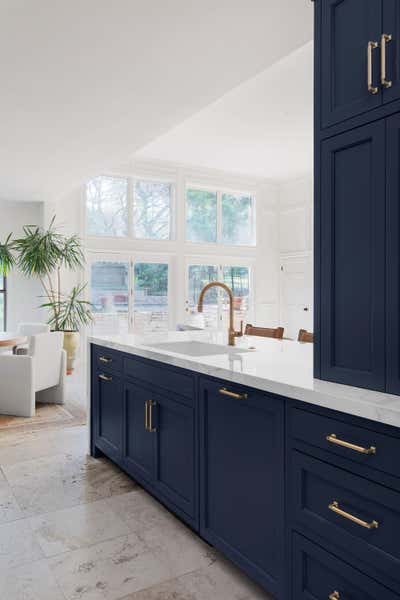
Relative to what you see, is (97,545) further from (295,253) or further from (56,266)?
(295,253)

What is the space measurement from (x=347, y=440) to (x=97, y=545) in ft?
4.68

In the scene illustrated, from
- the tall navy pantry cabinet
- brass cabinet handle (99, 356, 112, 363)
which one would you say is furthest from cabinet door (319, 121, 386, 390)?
brass cabinet handle (99, 356, 112, 363)

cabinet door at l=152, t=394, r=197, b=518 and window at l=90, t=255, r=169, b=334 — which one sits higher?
window at l=90, t=255, r=169, b=334

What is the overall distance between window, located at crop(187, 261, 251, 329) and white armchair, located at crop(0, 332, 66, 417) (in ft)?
10.9

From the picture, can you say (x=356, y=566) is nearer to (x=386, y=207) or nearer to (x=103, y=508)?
(x=386, y=207)

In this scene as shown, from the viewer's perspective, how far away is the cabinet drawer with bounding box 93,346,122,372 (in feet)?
9.68

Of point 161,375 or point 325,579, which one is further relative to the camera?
point 161,375

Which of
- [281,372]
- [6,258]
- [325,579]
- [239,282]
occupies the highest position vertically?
[6,258]

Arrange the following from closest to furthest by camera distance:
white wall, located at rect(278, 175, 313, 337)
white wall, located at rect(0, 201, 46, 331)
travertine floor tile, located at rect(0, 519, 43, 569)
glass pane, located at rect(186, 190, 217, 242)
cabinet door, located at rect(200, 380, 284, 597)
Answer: cabinet door, located at rect(200, 380, 284, 597) → travertine floor tile, located at rect(0, 519, 43, 569) → white wall, located at rect(0, 201, 46, 331) → glass pane, located at rect(186, 190, 217, 242) → white wall, located at rect(278, 175, 313, 337)

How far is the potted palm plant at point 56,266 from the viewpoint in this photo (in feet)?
21.3

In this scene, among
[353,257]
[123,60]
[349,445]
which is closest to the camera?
[349,445]

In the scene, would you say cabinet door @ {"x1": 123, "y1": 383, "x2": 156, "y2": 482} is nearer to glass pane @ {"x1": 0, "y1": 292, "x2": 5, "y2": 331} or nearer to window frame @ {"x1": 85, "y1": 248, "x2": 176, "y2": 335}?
window frame @ {"x1": 85, "y1": 248, "x2": 176, "y2": 335}

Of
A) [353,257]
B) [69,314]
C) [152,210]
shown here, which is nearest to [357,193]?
[353,257]

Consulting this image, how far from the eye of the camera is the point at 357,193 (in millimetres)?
1544
